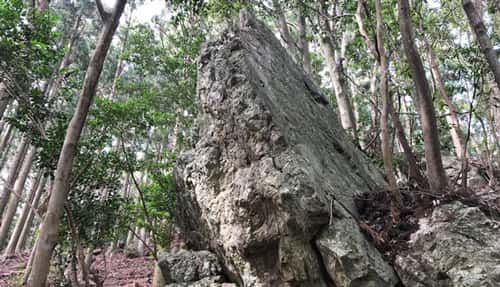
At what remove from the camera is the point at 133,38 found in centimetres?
1262

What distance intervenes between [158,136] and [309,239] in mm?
18562

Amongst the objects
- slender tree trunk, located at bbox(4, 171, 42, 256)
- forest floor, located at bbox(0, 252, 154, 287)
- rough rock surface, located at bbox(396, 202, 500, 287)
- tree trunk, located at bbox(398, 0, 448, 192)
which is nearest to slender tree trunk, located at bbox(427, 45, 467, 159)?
tree trunk, located at bbox(398, 0, 448, 192)

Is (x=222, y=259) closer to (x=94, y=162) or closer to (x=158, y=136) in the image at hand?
(x=94, y=162)

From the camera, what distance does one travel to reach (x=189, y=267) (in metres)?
4.94

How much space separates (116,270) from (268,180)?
37.6 feet

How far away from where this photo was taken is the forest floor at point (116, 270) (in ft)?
33.9

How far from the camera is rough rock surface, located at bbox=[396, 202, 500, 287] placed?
3.38 m

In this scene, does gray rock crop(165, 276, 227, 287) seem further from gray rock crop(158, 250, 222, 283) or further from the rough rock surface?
the rough rock surface

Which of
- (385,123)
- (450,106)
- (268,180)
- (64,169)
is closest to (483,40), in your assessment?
(385,123)

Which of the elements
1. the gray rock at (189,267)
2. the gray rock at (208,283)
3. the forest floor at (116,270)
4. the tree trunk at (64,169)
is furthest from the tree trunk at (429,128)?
the forest floor at (116,270)

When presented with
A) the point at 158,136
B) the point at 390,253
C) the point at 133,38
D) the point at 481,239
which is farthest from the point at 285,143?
the point at 158,136

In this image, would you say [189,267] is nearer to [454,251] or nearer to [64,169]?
[64,169]

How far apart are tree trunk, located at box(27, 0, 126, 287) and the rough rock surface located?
411 centimetres

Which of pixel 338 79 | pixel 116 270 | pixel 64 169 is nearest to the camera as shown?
pixel 64 169
